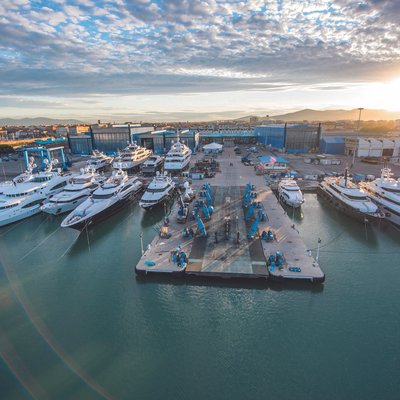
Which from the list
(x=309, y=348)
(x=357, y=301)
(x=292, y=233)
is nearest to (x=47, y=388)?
(x=309, y=348)

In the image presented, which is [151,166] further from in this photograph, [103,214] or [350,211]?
[350,211]

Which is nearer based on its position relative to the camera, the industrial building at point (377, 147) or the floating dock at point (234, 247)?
the floating dock at point (234, 247)

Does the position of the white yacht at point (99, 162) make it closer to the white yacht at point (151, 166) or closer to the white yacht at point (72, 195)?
the white yacht at point (151, 166)

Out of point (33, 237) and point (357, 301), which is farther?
point (33, 237)

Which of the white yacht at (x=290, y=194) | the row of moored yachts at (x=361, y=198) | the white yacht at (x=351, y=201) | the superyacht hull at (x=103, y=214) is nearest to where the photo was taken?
the superyacht hull at (x=103, y=214)

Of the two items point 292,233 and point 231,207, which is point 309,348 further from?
point 231,207

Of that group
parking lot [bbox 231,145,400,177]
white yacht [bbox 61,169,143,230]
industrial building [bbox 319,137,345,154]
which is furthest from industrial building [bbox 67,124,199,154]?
white yacht [bbox 61,169,143,230]

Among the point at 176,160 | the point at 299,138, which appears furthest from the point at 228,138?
the point at 176,160

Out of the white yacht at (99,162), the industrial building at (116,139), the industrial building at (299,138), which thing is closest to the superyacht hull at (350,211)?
the industrial building at (299,138)
